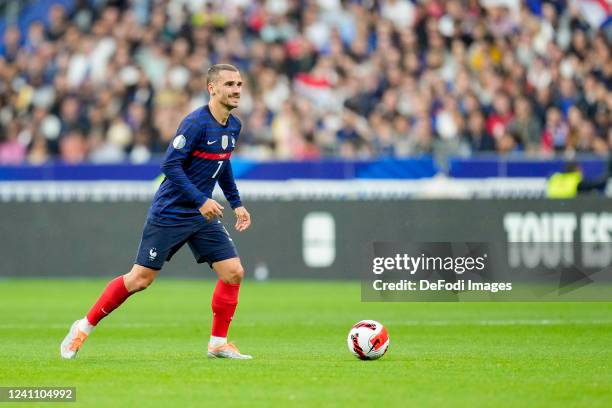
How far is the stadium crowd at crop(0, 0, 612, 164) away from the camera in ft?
77.9

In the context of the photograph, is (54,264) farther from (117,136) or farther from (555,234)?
(555,234)

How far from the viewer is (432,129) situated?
78.1 feet

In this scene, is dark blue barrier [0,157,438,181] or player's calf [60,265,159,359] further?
dark blue barrier [0,157,438,181]

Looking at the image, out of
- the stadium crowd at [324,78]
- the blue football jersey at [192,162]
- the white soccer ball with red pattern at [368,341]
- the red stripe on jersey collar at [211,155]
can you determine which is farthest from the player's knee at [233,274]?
the stadium crowd at [324,78]

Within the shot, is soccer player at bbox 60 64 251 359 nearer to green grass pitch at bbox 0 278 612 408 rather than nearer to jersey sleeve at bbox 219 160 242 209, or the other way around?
jersey sleeve at bbox 219 160 242 209

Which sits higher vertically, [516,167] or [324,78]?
[324,78]

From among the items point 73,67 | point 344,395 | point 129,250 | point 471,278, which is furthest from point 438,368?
point 73,67

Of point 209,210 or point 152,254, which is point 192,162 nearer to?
point 209,210

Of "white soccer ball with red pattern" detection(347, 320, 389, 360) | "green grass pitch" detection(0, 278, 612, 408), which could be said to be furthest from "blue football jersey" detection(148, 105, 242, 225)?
"white soccer ball with red pattern" detection(347, 320, 389, 360)

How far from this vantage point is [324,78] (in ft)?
82.5

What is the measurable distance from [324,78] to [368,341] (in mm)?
14337

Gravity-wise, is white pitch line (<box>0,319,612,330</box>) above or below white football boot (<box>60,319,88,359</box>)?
below

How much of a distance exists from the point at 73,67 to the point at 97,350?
49.0ft

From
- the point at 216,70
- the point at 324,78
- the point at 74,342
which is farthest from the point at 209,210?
the point at 324,78
